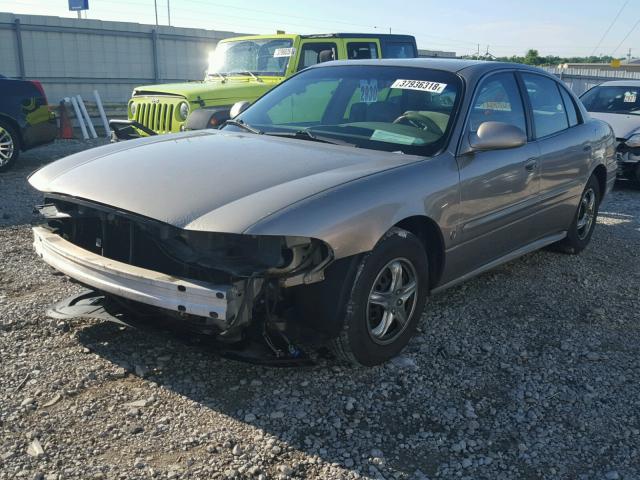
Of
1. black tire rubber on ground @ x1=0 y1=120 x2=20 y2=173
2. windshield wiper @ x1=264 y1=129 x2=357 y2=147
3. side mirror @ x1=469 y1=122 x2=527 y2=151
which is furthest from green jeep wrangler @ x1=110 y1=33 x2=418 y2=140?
side mirror @ x1=469 y1=122 x2=527 y2=151

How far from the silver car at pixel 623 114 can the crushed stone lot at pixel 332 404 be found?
18.1ft

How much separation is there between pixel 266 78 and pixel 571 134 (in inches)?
197

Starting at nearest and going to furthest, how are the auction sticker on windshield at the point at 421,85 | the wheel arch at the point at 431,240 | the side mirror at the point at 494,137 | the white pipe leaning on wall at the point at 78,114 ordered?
the wheel arch at the point at 431,240 → the side mirror at the point at 494,137 → the auction sticker on windshield at the point at 421,85 → the white pipe leaning on wall at the point at 78,114

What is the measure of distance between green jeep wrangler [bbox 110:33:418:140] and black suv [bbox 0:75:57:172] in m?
1.54

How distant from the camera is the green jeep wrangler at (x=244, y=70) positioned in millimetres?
8367

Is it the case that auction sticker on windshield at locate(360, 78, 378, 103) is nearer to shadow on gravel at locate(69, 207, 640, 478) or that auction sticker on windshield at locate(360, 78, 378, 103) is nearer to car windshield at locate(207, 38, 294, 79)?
shadow on gravel at locate(69, 207, 640, 478)

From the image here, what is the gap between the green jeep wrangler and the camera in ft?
27.5

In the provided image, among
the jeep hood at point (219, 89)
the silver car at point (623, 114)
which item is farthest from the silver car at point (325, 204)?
the silver car at point (623, 114)

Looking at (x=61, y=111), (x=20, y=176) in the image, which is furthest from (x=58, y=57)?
(x=20, y=176)

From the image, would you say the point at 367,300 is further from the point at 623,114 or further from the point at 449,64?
the point at 623,114

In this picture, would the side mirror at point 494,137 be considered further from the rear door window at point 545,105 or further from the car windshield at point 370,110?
the rear door window at point 545,105

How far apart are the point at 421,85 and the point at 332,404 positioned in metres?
2.22

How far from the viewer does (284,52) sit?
925 centimetres

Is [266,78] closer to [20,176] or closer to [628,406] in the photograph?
[20,176]
